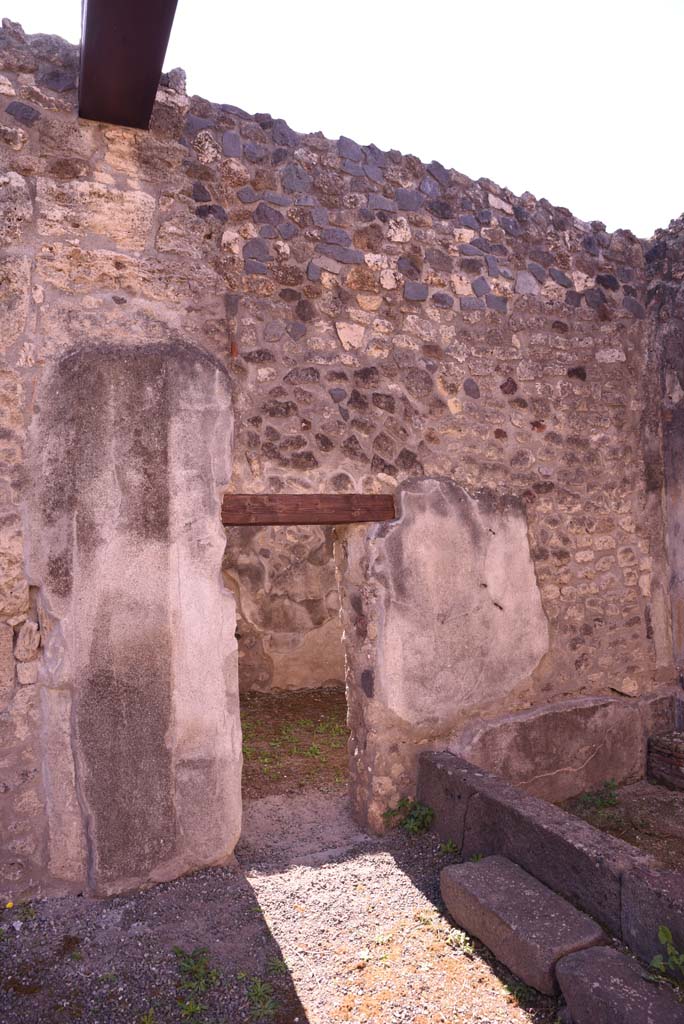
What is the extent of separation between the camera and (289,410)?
12.6 feet

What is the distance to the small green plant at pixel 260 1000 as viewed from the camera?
255 cm

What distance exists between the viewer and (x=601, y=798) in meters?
4.60

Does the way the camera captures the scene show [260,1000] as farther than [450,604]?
No

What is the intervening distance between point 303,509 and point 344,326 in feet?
3.45

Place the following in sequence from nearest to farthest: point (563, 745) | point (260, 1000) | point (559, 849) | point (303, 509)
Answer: point (260, 1000) < point (559, 849) < point (303, 509) < point (563, 745)

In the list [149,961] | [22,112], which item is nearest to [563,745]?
[149,961]

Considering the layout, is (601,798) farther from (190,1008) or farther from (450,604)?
(190,1008)

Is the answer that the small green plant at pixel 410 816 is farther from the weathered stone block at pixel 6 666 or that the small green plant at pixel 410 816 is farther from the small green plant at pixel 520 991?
the weathered stone block at pixel 6 666

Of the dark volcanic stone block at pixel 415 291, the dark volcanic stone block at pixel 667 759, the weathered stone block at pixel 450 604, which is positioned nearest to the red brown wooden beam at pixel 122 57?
the dark volcanic stone block at pixel 415 291

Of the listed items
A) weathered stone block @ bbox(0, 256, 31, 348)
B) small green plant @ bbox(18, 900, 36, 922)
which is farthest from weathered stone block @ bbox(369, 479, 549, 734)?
weathered stone block @ bbox(0, 256, 31, 348)

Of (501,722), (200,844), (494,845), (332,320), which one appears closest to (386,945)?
(494,845)

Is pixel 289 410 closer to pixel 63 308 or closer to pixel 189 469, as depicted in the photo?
pixel 189 469

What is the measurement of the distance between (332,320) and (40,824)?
284 centimetres

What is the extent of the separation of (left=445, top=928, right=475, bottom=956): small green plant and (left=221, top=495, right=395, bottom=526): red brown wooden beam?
196cm
